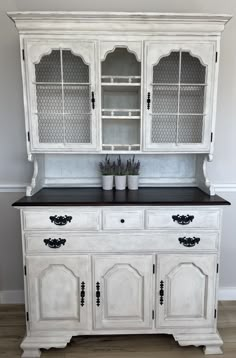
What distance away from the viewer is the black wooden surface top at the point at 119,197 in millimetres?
1750

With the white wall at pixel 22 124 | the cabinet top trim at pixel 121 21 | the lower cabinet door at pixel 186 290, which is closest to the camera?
the cabinet top trim at pixel 121 21

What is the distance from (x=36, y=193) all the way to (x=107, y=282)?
786 mm

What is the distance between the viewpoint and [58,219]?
175cm

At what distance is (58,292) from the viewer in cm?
182

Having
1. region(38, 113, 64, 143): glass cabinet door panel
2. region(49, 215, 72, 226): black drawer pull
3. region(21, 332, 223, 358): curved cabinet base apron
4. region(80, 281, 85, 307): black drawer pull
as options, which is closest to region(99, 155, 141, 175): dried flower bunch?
region(38, 113, 64, 143): glass cabinet door panel

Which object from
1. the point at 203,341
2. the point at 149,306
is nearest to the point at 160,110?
the point at 149,306

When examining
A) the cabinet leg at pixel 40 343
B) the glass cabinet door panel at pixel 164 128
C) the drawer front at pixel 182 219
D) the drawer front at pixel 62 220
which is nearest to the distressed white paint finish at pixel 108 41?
the glass cabinet door panel at pixel 164 128

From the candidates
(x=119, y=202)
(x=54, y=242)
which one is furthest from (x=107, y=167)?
(x=54, y=242)

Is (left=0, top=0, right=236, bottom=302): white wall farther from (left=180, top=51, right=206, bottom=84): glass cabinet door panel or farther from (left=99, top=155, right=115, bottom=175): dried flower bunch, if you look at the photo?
(left=99, top=155, right=115, bottom=175): dried flower bunch

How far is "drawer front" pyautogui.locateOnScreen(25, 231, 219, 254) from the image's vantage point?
1.77 meters

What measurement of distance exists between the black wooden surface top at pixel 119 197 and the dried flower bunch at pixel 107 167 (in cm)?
14

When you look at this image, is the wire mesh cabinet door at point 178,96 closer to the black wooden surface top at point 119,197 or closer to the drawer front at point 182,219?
the black wooden surface top at point 119,197

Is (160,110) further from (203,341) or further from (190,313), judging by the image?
(203,341)

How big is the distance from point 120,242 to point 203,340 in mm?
873
